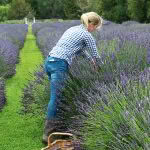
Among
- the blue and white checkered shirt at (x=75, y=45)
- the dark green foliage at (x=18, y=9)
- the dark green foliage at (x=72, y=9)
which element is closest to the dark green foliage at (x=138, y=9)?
the blue and white checkered shirt at (x=75, y=45)

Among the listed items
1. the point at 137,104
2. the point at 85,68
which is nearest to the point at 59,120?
the point at 85,68

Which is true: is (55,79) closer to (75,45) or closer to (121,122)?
(75,45)

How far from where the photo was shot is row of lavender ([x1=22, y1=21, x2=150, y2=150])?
379 centimetres

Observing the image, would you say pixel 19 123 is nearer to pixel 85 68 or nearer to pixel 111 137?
pixel 85 68

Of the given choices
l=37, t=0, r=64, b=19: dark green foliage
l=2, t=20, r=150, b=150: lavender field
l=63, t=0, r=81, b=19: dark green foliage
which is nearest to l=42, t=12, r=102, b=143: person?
l=2, t=20, r=150, b=150: lavender field

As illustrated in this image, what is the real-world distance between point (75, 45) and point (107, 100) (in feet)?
5.11

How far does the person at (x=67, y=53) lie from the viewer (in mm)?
5809

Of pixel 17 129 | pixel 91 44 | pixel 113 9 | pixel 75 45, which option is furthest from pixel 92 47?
pixel 113 9

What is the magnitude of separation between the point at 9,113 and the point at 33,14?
7523 cm

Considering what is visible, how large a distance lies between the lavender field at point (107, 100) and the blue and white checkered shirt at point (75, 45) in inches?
6.6

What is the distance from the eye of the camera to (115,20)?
40.4 m

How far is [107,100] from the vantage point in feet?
14.8

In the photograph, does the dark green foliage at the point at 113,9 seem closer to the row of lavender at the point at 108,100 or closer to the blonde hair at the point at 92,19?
the row of lavender at the point at 108,100

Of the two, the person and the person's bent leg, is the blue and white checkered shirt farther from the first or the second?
the person's bent leg
